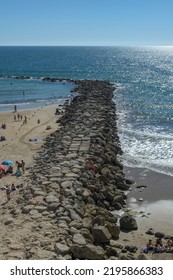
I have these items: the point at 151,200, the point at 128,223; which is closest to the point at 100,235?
the point at 128,223

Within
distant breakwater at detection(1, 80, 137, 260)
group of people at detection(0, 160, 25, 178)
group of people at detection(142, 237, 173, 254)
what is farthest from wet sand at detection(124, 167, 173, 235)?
group of people at detection(0, 160, 25, 178)

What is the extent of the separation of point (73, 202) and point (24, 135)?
20.4 m

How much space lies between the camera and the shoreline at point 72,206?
1573 cm

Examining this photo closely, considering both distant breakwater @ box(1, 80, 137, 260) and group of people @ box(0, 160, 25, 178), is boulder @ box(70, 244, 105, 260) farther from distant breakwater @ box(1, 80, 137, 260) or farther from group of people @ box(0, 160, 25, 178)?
group of people @ box(0, 160, 25, 178)

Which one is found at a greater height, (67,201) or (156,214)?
(67,201)

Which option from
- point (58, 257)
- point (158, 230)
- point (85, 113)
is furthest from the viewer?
point (85, 113)

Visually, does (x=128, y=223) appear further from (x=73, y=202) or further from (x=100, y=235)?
(x=73, y=202)

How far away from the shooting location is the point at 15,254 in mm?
15039

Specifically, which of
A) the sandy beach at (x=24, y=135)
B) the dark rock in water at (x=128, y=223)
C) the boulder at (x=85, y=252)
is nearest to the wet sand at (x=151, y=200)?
the dark rock in water at (x=128, y=223)

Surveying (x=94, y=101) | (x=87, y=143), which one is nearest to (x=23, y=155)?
(x=87, y=143)

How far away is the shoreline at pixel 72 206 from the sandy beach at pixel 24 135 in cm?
73

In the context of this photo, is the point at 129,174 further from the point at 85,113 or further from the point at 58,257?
the point at 85,113

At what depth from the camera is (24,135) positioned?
39.3 meters
